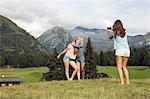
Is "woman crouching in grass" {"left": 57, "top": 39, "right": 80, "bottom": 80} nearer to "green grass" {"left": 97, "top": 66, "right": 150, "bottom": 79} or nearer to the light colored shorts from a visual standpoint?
the light colored shorts

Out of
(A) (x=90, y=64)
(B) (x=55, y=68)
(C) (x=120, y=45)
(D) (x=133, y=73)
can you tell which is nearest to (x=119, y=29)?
(C) (x=120, y=45)

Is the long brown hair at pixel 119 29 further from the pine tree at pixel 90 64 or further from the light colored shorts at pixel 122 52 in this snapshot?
the pine tree at pixel 90 64

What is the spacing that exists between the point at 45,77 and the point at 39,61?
87289 millimetres

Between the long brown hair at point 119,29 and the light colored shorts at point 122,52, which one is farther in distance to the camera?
the light colored shorts at point 122,52

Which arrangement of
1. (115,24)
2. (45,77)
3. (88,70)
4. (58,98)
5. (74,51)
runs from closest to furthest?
(58,98) → (115,24) → (74,51) → (88,70) → (45,77)

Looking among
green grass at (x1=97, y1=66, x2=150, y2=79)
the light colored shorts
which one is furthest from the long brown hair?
green grass at (x1=97, y1=66, x2=150, y2=79)

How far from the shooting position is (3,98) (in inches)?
481

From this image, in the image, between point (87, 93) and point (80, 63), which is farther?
point (80, 63)

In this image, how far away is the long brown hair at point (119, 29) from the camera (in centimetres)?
1591

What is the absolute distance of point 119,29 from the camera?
16062mm

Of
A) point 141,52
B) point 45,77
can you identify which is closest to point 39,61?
point 141,52

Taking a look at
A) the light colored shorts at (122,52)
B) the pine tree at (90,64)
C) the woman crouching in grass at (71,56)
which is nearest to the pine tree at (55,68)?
the pine tree at (90,64)

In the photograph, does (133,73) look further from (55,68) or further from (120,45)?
(120,45)

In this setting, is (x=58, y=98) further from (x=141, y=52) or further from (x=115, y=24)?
(x=141, y=52)
